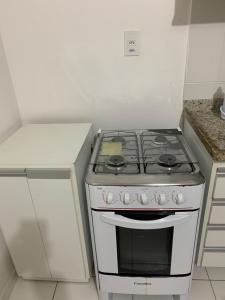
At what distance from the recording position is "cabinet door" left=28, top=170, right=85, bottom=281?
1.08m

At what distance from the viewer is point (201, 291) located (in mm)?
1384

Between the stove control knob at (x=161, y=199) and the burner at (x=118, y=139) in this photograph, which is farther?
the burner at (x=118, y=139)

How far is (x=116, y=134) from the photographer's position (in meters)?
1.41

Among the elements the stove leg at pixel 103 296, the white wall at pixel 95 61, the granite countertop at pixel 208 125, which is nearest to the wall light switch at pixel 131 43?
the white wall at pixel 95 61

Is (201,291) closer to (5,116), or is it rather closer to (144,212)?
(144,212)

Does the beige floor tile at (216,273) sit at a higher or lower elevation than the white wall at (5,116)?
lower

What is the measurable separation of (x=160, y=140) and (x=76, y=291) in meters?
1.00

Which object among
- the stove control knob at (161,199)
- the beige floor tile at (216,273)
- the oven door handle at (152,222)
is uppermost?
the stove control knob at (161,199)

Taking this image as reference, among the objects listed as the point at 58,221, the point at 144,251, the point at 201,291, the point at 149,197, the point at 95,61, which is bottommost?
the point at 201,291

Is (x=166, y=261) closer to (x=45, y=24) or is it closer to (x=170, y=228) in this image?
(x=170, y=228)

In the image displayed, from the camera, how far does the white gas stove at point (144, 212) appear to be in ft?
3.21

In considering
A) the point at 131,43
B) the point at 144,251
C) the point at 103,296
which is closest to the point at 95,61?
the point at 131,43

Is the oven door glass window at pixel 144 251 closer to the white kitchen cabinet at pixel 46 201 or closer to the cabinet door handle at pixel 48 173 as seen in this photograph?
the white kitchen cabinet at pixel 46 201

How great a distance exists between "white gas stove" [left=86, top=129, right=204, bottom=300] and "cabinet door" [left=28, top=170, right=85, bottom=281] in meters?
0.13
